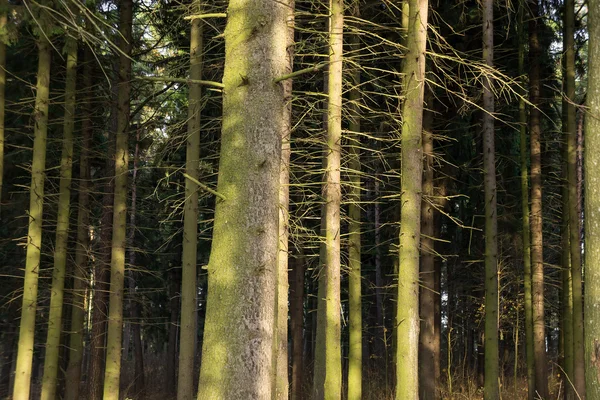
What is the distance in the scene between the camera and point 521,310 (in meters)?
20.6

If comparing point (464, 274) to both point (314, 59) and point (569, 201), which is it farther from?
point (314, 59)

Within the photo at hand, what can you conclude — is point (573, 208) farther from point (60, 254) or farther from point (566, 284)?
point (60, 254)

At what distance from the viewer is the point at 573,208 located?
1459 centimetres

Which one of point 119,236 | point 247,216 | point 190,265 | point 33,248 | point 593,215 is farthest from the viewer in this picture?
point 119,236

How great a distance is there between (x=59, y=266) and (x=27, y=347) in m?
2.04

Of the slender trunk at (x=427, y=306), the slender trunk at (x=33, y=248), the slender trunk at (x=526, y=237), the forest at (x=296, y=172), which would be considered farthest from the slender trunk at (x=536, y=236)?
the slender trunk at (x=33, y=248)

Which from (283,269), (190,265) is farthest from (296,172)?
(283,269)

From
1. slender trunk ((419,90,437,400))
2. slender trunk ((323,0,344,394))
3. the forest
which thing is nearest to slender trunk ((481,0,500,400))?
the forest

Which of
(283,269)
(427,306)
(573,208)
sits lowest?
(427,306)

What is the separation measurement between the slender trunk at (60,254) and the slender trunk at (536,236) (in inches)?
425

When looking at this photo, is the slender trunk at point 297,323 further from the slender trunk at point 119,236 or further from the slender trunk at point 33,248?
the slender trunk at point 33,248

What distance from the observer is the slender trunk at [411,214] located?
8711 millimetres

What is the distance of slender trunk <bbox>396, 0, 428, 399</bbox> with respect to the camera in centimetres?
871

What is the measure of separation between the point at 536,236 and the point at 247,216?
40.0ft
